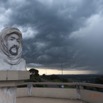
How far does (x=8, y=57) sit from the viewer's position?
5.39 meters

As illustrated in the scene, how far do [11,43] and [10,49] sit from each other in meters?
0.14

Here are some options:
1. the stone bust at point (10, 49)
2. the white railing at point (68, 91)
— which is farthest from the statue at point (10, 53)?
the white railing at point (68, 91)

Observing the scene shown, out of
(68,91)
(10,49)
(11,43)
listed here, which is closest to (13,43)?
(11,43)

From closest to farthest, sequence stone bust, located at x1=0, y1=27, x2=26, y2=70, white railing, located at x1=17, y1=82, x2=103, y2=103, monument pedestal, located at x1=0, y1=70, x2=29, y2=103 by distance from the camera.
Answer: monument pedestal, located at x1=0, y1=70, x2=29, y2=103 < stone bust, located at x1=0, y1=27, x2=26, y2=70 < white railing, located at x1=17, y1=82, x2=103, y2=103

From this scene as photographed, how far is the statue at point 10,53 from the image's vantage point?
5.36m

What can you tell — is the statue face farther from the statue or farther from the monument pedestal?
the monument pedestal

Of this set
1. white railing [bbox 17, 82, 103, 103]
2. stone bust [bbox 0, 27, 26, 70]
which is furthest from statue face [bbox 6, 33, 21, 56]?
white railing [bbox 17, 82, 103, 103]

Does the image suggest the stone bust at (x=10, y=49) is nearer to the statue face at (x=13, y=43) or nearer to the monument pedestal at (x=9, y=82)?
the statue face at (x=13, y=43)

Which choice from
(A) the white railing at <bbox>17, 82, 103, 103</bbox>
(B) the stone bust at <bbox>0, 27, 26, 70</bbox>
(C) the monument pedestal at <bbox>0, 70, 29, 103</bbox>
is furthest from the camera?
(A) the white railing at <bbox>17, 82, 103, 103</bbox>

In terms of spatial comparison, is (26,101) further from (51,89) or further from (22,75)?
(22,75)

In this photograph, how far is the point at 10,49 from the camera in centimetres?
Answer: 541

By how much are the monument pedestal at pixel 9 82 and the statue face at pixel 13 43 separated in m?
0.42

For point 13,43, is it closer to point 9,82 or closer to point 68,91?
point 9,82

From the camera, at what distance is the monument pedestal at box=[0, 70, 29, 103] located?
522 cm
